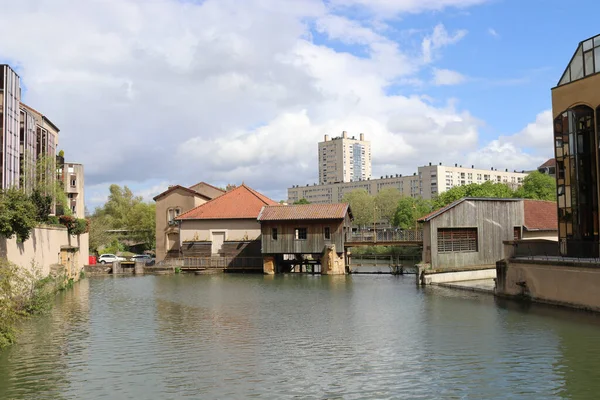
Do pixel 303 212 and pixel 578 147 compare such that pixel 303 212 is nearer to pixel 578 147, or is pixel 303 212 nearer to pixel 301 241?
pixel 301 241

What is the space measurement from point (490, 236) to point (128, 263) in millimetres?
35789

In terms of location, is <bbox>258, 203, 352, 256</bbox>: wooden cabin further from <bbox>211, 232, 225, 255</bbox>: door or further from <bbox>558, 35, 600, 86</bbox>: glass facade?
<bbox>558, 35, 600, 86</bbox>: glass facade

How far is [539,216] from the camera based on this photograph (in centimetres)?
4372

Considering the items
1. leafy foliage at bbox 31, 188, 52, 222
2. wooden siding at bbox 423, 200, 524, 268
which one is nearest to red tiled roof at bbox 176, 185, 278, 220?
wooden siding at bbox 423, 200, 524, 268

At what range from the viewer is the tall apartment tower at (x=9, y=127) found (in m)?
43.9

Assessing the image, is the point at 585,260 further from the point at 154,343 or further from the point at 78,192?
the point at 78,192

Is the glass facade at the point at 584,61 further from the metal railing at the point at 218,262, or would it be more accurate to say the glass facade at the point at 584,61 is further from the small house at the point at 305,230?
the metal railing at the point at 218,262

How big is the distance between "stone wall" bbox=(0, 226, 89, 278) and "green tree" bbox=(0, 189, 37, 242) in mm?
802

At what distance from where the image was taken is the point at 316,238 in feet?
171

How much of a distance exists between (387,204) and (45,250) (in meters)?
95.0

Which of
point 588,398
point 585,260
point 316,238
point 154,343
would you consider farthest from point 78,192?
point 588,398

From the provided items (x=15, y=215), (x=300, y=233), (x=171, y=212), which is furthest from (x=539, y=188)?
(x=15, y=215)

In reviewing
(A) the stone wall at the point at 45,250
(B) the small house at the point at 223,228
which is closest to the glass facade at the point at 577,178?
(A) the stone wall at the point at 45,250

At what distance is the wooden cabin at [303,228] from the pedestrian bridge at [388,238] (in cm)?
132
